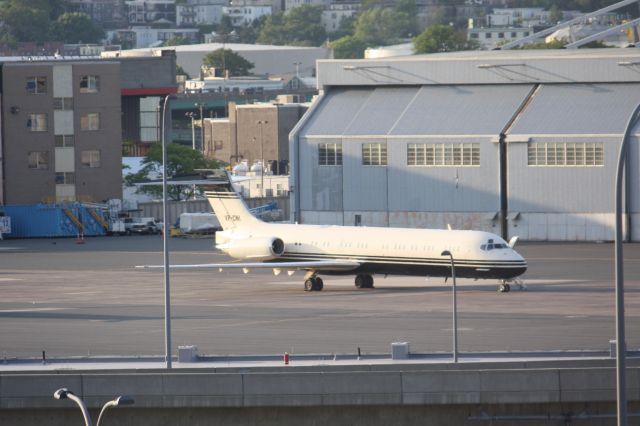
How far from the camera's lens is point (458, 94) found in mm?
98625

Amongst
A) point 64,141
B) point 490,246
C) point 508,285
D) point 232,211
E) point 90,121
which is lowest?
point 508,285

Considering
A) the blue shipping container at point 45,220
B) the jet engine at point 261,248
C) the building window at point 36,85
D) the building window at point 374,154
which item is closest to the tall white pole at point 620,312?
the jet engine at point 261,248

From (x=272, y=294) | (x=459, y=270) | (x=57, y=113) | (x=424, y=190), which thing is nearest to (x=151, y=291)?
(x=272, y=294)

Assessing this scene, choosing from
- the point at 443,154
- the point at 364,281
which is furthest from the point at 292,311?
the point at 443,154

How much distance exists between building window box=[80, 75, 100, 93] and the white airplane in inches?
1682

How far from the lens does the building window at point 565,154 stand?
90.9 m

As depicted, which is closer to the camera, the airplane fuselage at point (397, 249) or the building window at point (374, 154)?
the airplane fuselage at point (397, 249)

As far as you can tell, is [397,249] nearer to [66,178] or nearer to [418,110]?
[418,110]

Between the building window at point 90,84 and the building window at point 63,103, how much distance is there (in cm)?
130

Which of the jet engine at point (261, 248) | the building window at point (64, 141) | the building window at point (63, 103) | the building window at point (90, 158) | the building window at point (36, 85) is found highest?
the building window at point (36, 85)

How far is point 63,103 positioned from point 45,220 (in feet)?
33.2

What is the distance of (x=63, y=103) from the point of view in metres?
111

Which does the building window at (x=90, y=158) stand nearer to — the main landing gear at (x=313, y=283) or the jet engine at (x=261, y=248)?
the jet engine at (x=261, y=248)

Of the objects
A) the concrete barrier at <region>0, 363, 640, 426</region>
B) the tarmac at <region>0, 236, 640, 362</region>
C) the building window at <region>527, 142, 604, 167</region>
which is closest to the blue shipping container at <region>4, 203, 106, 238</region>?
the tarmac at <region>0, 236, 640, 362</region>
